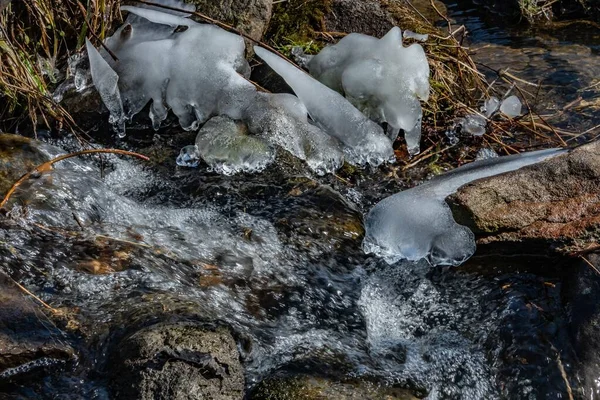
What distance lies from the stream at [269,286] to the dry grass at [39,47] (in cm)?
45

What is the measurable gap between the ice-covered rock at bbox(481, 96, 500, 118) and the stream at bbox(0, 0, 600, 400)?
3.48ft

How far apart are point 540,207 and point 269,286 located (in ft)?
4.18

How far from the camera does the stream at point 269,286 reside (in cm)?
281

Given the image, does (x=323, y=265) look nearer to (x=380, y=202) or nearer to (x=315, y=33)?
(x=380, y=202)

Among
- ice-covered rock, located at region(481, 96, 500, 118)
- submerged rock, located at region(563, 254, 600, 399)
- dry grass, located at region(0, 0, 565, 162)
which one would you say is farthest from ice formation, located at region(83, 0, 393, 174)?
submerged rock, located at region(563, 254, 600, 399)

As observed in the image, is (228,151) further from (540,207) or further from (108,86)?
(540,207)

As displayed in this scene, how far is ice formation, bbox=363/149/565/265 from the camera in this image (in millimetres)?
3375

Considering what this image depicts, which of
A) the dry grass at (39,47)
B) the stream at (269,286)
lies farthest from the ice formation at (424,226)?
the dry grass at (39,47)

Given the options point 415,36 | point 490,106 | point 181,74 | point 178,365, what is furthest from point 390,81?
point 178,365

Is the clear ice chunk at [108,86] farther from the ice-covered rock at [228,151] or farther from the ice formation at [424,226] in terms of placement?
the ice formation at [424,226]

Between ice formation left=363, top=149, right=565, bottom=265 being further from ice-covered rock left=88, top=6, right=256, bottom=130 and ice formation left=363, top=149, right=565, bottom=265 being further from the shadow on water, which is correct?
the shadow on water

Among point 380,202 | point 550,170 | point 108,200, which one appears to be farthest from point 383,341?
point 108,200

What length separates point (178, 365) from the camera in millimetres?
2490

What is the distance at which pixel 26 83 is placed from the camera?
3.95 m
